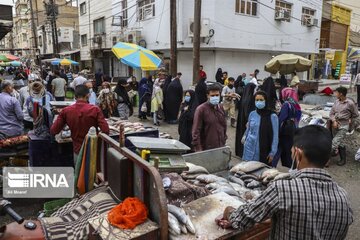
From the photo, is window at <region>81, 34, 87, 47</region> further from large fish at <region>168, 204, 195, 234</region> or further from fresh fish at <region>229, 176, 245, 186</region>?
large fish at <region>168, 204, 195, 234</region>

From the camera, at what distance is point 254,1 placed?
19.4 m

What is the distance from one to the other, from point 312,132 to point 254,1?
19550mm

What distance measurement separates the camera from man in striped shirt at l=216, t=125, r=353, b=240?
1696mm

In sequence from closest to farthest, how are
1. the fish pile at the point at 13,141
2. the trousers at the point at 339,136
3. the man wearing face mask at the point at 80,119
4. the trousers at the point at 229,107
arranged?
the man wearing face mask at the point at 80,119 < the fish pile at the point at 13,141 < the trousers at the point at 339,136 < the trousers at the point at 229,107

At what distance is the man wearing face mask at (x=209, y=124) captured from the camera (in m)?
4.73

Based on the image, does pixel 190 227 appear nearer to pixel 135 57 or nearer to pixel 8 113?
pixel 8 113

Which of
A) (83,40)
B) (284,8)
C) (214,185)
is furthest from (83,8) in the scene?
(214,185)

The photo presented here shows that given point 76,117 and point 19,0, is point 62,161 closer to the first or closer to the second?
point 76,117

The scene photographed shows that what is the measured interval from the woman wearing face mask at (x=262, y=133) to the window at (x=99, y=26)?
23.7 meters

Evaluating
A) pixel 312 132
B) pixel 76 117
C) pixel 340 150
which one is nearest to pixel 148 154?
pixel 312 132

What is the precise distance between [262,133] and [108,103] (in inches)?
162

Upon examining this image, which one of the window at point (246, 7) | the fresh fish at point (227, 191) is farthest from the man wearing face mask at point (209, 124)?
the window at point (246, 7)

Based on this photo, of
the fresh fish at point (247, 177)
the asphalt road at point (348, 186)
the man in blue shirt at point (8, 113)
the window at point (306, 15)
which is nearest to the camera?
the fresh fish at point (247, 177)

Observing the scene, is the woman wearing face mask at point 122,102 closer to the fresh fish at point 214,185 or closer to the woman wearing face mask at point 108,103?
the woman wearing face mask at point 108,103
